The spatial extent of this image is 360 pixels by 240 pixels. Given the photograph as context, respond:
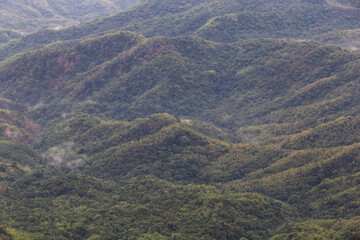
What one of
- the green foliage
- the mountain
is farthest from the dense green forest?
the mountain

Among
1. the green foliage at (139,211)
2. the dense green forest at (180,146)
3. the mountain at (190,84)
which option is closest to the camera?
the green foliage at (139,211)

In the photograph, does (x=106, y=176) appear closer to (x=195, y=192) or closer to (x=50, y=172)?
(x=50, y=172)

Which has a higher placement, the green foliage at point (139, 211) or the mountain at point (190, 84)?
the green foliage at point (139, 211)

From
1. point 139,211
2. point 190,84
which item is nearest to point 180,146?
point 139,211

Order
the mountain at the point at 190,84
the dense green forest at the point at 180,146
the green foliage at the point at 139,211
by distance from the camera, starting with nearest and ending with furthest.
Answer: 1. the green foliage at the point at 139,211
2. the dense green forest at the point at 180,146
3. the mountain at the point at 190,84

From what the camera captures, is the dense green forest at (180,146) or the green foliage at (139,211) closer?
the green foliage at (139,211)

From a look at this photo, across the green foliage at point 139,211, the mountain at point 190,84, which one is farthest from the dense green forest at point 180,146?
the mountain at point 190,84

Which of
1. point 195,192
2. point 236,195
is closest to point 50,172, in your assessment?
point 195,192

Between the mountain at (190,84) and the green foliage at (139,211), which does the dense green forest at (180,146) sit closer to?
the green foliage at (139,211)

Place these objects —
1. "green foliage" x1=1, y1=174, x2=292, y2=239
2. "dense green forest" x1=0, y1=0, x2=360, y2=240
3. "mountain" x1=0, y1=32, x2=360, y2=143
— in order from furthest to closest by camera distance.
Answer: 1. "mountain" x1=0, y1=32, x2=360, y2=143
2. "dense green forest" x1=0, y1=0, x2=360, y2=240
3. "green foliage" x1=1, y1=174, x2=292, y2=239

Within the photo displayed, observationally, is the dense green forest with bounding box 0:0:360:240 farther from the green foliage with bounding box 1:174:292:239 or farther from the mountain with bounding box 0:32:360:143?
the mountain with bounding box 0:32:360:143
